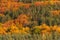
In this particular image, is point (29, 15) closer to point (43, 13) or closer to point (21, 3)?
point (43, 13)

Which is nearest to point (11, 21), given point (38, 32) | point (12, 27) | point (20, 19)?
point (20, 19)

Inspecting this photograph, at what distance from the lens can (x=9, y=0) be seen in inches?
1017

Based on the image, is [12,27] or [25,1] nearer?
[12,27]

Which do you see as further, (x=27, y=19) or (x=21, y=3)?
(x=21, y=3)

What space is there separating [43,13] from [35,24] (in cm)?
197

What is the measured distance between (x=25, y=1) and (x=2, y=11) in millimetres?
2524

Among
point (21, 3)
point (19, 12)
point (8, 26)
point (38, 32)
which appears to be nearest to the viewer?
point (38, 32)

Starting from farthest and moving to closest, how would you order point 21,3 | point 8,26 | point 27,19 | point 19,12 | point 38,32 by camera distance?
1. point 21,3
2. point 19,12
3. point 27,19
4. point 8,26
5. point 38,32

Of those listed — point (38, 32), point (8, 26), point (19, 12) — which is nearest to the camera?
point (38, 32)

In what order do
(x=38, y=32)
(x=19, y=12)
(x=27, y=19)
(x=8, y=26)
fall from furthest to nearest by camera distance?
1. (x=19, y=12)
2. (x=27, y=19)
3. (x=8, y=26)
4. (x=38, y=32)

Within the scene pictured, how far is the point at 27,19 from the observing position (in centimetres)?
2142

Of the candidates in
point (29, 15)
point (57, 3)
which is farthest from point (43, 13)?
point (57, 3)

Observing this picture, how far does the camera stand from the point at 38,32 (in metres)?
18.5

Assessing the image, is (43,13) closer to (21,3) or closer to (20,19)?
(20,19)
